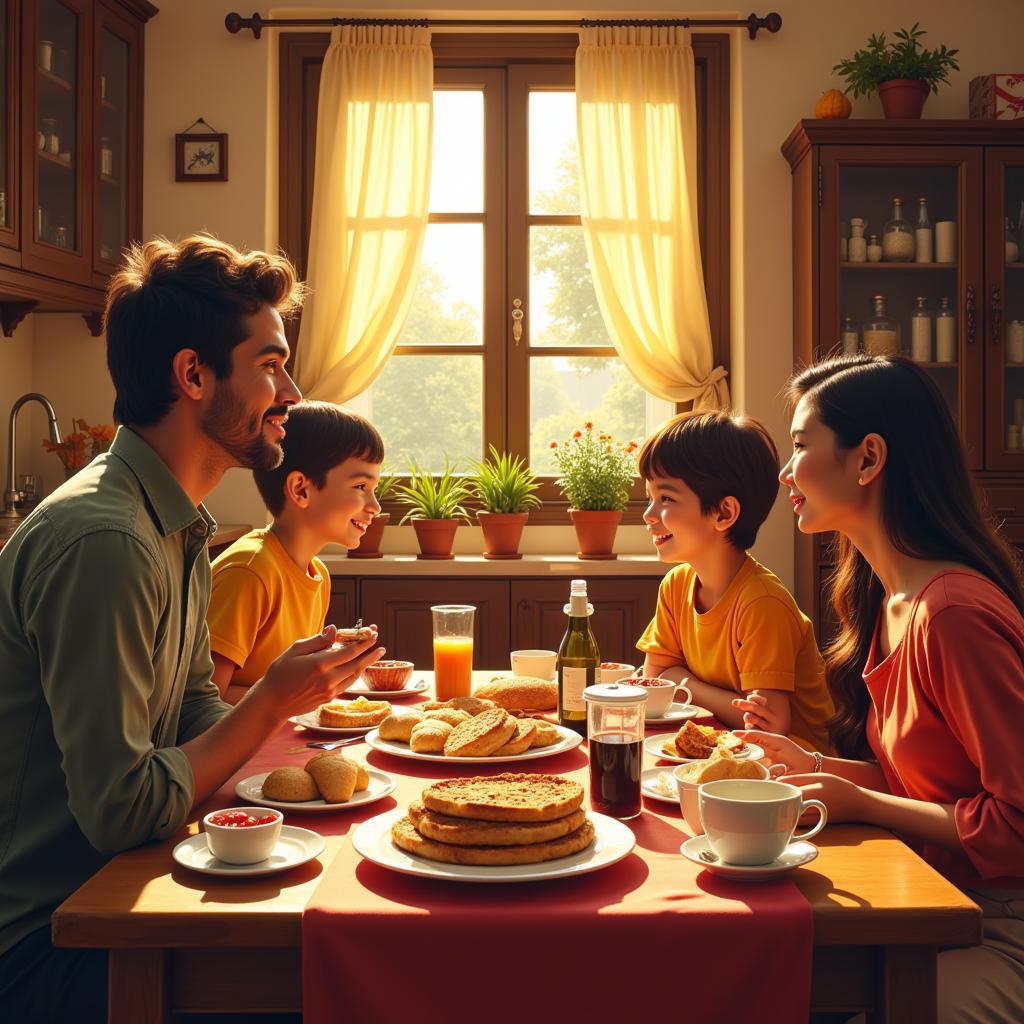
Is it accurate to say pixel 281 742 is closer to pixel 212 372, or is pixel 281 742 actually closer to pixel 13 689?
pixel 13 689

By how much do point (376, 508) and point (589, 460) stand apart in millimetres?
1671

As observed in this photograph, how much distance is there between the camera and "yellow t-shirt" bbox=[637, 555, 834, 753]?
1.96 meters

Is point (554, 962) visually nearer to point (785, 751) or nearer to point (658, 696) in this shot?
point (785, 751)

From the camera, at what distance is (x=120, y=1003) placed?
101 centimetres

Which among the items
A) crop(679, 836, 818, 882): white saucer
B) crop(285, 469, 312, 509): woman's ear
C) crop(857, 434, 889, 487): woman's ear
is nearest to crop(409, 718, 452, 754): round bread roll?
crop(679, 836, 818, 882): white saucer

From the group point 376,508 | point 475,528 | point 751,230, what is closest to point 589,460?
point 475,528

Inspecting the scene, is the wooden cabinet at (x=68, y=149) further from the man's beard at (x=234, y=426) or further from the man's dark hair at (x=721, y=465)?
the man's dark hair at (x=721, y=465)

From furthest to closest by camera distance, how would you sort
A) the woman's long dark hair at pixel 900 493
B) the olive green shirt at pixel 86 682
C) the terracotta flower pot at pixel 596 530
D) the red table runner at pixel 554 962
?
the terracotta flower pot at pixel 596 530 → the woman's long dark hair at pixel 900 493 → the olive green shirt at pixel 86 682 → the red table runner at pixel 554 962

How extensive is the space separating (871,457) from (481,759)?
709 mm

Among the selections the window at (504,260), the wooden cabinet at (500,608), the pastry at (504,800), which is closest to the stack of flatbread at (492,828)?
the pastry at (504,800)

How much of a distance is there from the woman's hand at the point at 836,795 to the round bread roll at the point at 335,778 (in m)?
0.52

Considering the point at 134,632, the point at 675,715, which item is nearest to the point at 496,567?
the point at 675,715

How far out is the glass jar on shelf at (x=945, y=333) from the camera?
3768mm

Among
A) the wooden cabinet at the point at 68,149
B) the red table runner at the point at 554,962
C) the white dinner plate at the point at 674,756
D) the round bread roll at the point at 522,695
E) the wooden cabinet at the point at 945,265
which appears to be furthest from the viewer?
the wooden cabinet at the point at 945,265
